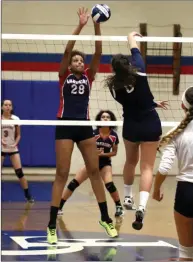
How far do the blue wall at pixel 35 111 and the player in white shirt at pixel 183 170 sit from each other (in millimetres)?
10088

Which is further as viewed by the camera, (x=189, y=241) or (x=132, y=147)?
(x=132, y=147)

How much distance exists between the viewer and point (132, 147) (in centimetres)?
643

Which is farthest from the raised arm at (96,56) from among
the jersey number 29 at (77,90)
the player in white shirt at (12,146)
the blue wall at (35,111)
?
the blue wall at (35,111)

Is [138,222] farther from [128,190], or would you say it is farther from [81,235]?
[81,235]

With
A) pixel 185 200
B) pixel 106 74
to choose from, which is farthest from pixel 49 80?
pixel 185 200

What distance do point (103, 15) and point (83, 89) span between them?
0.74 metres

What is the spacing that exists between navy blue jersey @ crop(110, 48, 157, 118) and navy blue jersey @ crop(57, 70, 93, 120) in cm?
47

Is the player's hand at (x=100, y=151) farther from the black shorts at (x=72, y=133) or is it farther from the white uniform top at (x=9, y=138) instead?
the black shorts at (x=72, y=133)

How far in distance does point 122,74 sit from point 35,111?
9.15m

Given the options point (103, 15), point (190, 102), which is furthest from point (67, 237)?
point (190, 102)

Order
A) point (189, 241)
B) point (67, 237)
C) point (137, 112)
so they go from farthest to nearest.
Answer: point (67, 237), point (137, 112), point (189, 241)

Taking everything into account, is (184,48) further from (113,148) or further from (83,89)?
(83,89)

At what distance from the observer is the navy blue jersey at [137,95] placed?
20.0 feet

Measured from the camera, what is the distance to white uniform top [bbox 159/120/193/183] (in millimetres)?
4793
